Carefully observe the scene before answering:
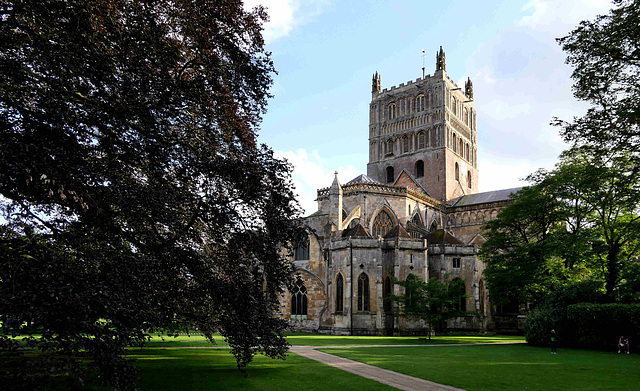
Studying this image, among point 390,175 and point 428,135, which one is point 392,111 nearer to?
point 428,135

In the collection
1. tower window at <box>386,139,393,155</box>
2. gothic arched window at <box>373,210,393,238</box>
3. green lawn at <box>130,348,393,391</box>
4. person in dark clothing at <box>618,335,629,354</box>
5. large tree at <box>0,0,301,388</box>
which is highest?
tower window at <box>386,139,393,155</box>

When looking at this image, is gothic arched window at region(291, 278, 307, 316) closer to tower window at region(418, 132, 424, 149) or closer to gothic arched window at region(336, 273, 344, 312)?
gothic arched window at region(336, 273, 344, 312)

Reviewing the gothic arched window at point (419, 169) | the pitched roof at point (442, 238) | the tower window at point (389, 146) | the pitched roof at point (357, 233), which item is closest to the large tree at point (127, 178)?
the pitched roof at point (357, 233)

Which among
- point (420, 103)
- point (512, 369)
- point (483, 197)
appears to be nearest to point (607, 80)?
point (512, 369)

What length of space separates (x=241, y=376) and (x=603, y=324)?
20993mm

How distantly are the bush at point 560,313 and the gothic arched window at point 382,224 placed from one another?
1815 cm

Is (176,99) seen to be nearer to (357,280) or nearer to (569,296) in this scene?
(569,296)

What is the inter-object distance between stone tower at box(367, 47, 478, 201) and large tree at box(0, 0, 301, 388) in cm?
4696

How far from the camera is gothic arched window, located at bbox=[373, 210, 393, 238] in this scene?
1743 inches

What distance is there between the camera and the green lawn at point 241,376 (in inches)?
449

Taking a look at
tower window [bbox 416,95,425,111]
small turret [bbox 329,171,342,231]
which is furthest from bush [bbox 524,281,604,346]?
tower window [bbox 416,95,425,111]

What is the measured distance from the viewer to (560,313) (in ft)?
87.8

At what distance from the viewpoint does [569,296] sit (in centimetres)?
2694

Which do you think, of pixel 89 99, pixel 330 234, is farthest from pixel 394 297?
pixel 89 99
